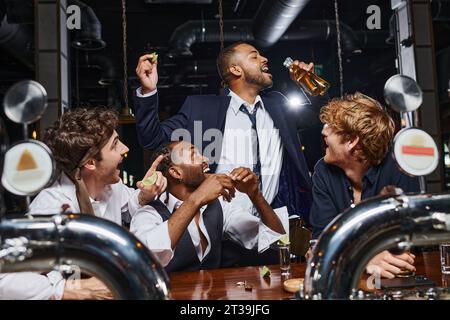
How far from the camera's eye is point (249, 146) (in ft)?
11.2

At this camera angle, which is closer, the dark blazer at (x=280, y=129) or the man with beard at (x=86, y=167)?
the man with beard at (x=86, y=167)

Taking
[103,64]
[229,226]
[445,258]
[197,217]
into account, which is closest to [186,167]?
[197,217]

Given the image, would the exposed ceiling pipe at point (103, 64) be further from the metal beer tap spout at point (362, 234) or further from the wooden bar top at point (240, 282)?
the metal beer tap spout at point (362, 234)

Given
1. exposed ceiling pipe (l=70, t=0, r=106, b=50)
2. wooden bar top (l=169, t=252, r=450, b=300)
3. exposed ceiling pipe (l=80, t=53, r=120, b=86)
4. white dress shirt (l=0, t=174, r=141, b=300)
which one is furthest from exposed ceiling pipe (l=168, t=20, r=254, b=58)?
wooden bar top (l=169, t=252, r=450, b=300)

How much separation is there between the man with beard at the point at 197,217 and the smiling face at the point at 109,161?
0.71 ft

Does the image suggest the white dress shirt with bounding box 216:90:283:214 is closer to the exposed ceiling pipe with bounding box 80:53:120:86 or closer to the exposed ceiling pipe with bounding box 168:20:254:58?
the exposed ceiling pipe with bounding box 168:20:254:58

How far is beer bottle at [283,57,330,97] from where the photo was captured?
3008mm

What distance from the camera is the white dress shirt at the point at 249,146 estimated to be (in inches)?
133

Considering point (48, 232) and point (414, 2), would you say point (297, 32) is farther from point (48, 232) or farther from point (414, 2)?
point (48, 232)

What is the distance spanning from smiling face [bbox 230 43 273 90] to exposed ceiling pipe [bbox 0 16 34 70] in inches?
116

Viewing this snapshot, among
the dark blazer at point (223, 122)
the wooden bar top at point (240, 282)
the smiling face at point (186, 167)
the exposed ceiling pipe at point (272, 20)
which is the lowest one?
the wooden bar top at point (240, 282)

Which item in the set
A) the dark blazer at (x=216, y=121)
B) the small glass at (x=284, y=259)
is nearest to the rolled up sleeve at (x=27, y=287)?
the small glass at (x=284, y=259)

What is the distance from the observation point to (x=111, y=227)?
0.51 m
